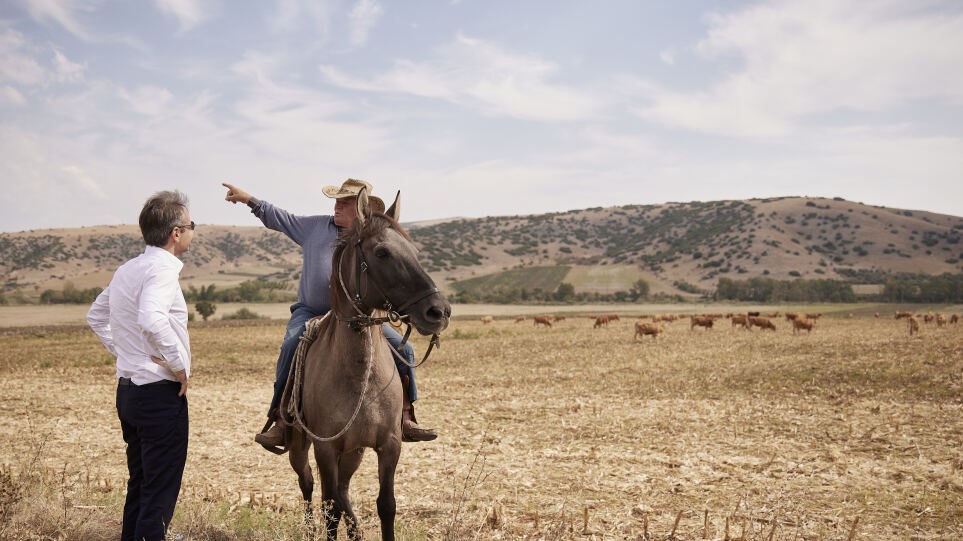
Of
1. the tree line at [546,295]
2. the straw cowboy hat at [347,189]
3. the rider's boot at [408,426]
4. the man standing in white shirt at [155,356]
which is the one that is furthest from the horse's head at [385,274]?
the tree line at [546,295]

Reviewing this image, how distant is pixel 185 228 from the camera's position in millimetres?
4258

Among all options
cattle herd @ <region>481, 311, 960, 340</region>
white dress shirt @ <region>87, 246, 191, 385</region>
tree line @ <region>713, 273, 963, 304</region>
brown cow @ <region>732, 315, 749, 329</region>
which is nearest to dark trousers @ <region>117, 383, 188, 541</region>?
white dress shirt @ <region>87, 246, 191, 385</region>

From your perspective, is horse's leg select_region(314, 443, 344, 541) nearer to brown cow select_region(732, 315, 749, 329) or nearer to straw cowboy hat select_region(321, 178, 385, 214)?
straw cowboy hat select_region(321, 178, 385, 214)

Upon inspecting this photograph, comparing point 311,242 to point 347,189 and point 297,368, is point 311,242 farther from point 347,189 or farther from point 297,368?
point 297,368

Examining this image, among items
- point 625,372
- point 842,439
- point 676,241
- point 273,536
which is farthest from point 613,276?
point 273,536

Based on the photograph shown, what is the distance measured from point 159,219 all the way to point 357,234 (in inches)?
54.6

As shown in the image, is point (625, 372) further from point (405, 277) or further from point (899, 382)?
point (405, 277)

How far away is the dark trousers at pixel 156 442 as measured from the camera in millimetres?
4082

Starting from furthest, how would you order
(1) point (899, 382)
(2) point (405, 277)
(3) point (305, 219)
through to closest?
(1) point (899, 382) → (3) point (305, 219) → (2) point (405, 277)

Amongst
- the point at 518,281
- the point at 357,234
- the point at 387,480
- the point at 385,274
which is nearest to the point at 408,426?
the point at 387,480

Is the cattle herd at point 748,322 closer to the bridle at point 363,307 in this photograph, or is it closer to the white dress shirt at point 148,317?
the bridle at point 363,307

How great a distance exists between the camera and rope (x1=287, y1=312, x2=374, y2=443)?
4.90m

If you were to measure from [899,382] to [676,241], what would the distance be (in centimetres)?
12043

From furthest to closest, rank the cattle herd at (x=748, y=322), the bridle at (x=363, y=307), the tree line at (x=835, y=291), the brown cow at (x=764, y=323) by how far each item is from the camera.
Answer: the tree line at (x=835, y=291) → the brown cow at (x=764, y=323) → the cattle herd at (x=748, y=322) → the bridle at (x=363, y=307)
